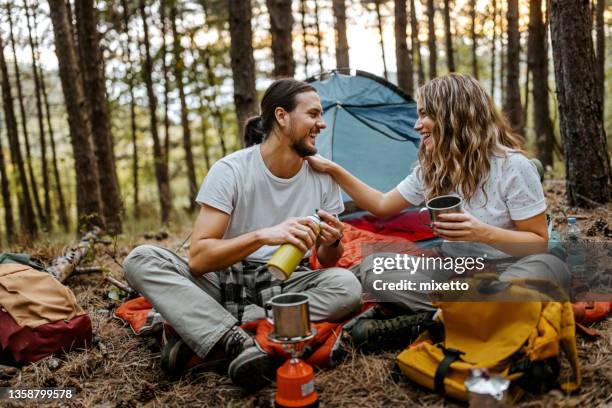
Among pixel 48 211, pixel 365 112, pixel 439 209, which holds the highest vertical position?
pixel 365 112

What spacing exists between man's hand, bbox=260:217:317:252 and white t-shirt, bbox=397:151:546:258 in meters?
0.81

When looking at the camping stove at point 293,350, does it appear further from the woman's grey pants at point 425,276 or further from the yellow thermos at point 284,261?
the woman's grey pants at point 425,276

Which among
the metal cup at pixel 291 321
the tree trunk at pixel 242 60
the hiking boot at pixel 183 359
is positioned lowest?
the hiking boot at pixel 183 359

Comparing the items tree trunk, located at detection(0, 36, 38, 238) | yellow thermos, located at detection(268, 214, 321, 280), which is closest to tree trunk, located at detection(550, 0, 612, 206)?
yellow thermos, located at detection(268, 214, 321, 280)

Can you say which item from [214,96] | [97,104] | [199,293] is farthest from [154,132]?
[199,293]

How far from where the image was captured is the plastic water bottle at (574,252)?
305 cm

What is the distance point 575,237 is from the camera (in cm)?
346

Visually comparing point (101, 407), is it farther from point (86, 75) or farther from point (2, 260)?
point (86, 75)

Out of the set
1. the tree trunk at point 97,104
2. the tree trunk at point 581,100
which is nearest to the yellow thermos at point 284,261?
the tree trunk at point 581,100

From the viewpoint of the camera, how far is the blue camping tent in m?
4.81

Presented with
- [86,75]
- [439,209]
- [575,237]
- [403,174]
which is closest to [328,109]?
[403,174]

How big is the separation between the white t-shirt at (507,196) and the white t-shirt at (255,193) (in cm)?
87

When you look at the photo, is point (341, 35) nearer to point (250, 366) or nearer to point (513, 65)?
point (513, 65)

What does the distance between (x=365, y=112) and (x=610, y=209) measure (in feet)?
7.89
